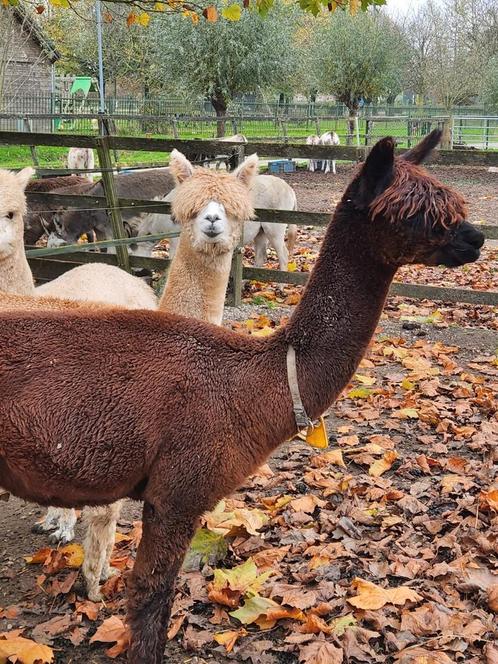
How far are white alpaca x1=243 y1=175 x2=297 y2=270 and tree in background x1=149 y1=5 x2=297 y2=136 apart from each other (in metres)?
24.5

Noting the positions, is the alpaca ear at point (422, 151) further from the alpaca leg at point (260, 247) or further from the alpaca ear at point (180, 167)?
the alpaca leg at point (260, 247)

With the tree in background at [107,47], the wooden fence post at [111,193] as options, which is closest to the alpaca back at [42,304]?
the wooden fence post at [111,193]

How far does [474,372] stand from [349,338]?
439 centimetres

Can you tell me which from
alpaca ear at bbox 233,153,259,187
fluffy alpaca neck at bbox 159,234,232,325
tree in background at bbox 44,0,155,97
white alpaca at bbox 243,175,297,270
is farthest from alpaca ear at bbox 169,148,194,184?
tree in background at bbox 44,0,155,97

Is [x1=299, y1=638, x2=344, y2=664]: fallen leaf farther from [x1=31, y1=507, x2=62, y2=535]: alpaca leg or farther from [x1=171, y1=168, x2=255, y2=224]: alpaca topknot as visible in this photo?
[x1=171, y1=168, x2=255, y2=224]: alpaca topknot

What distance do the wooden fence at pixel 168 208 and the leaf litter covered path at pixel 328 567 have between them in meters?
2.69

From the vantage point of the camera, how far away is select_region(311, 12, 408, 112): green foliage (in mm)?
40750

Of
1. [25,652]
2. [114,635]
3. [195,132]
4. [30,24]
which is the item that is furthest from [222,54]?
[25,652]

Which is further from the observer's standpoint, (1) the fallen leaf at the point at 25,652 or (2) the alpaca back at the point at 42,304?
(2) the alpaca back at the point at 42,304

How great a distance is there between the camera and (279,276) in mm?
9164

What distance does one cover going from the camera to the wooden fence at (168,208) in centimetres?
792

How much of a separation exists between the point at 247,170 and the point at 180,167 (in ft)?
1.54

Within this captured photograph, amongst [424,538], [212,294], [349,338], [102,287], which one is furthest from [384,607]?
[102,287]

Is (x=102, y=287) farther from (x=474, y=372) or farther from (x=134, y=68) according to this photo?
(x=134, y=68)
